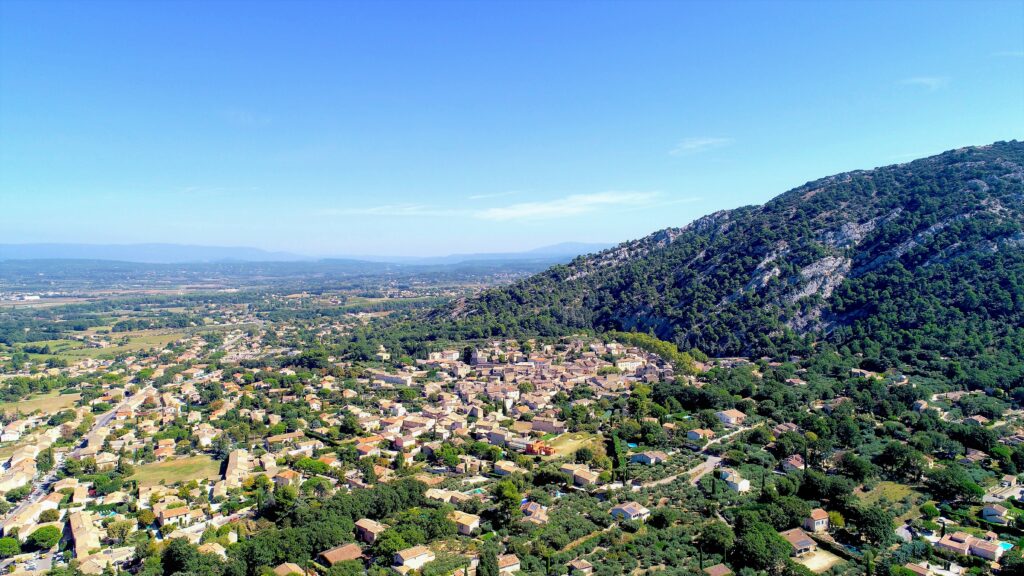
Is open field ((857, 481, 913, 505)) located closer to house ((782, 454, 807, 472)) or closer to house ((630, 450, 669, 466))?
house ((782, 454, 807, 472))

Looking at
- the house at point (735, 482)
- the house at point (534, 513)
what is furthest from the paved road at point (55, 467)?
the house at point (735, 482)

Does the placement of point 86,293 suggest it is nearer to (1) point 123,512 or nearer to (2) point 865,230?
(1) point 123,512

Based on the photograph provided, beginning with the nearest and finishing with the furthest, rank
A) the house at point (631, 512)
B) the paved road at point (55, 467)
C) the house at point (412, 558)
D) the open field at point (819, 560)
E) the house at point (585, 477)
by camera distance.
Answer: the open field at point (819, 560) < the house at point (412, 558) < the house at point (631, 512) < the house at point (585, 477) < the paved road at point (55, 467)

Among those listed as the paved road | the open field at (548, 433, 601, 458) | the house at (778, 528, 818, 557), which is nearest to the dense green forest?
the open field at (548, 433, 601, 458)

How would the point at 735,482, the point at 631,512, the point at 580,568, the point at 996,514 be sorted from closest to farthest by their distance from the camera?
the point at 580,568 → the point at 996,514 → the point at 631,512 → the point at 735,482

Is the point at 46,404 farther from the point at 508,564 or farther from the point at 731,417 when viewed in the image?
the point at 731,417

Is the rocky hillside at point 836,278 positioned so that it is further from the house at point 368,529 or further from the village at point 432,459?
the house at point 368,529

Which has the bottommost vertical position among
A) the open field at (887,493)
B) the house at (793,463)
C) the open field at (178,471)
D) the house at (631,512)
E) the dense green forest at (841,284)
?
the open field at (178,471)

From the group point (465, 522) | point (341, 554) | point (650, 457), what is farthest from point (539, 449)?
point (341, 554)
